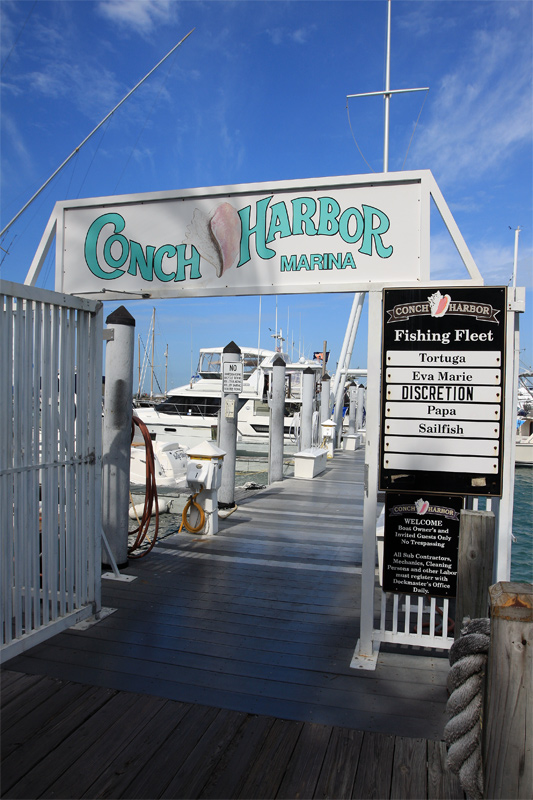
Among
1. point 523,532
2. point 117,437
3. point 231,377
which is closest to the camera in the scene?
point 117,437

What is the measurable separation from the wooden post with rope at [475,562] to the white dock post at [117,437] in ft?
11.1

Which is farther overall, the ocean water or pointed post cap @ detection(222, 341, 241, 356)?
the ocean water

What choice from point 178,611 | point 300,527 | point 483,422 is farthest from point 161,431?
point 483,422

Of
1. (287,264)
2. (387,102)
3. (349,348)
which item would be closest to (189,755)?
(287,264)

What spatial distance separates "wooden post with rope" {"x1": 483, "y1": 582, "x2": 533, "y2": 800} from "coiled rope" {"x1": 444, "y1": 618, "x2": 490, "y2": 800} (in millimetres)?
115

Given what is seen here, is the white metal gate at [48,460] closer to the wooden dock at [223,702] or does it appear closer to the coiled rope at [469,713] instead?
the wooden dock at [223,702]

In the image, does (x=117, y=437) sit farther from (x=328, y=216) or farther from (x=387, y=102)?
(x=387, y=102)

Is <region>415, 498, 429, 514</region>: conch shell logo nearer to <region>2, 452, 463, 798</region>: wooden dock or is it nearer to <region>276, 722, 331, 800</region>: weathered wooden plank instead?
<region>2, 452, 463, 798</region>: wooden dock

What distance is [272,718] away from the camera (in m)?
2.86

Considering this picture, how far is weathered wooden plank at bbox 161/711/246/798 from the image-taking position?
232cm

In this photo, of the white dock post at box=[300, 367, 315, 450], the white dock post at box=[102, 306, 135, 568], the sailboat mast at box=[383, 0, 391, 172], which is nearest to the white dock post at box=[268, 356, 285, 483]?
the white dock post at box=[300, 367, 315, 450]

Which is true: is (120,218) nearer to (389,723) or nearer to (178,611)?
(178,611)

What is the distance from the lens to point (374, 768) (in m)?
2.48

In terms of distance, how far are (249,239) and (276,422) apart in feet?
24.9
